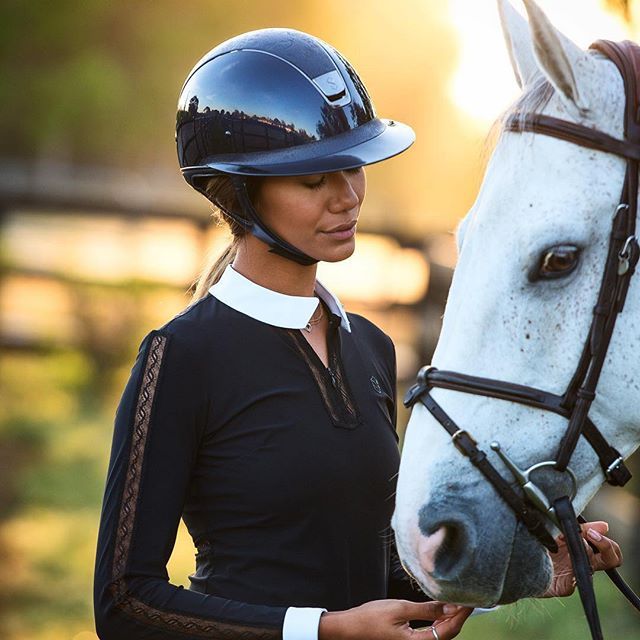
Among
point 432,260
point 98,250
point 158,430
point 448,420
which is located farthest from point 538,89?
point 98,250

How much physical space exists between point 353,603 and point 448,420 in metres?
0.51

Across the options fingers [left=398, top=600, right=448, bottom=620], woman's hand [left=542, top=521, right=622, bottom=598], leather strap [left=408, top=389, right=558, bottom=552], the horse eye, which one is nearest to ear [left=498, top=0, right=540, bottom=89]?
the horse eye

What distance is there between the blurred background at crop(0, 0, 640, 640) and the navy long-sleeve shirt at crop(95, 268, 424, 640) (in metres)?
0.62

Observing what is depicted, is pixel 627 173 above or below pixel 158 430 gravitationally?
above

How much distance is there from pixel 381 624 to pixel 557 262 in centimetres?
80

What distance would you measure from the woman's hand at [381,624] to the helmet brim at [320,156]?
0.93m

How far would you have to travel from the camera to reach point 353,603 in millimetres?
2287

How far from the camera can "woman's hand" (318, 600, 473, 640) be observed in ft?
6.57

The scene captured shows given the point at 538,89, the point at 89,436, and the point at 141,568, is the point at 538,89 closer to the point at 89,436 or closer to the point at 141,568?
the point at 141,568

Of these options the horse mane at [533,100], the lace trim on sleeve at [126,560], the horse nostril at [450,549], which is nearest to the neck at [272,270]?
the lace trim on sleeve at [126,560]

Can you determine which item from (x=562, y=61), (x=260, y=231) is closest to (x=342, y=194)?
(x=260, y=231)

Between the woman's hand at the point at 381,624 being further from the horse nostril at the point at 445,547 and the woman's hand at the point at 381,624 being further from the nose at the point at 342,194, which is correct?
the nose at the point at 342,194

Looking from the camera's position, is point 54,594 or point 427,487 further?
point 54,594

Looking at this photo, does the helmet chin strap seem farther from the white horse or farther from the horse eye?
the horse eye
